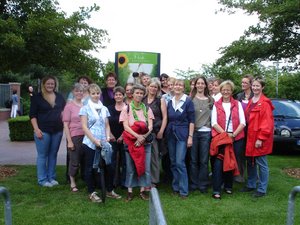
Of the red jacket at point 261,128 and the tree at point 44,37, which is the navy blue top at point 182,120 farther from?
the tree at point 44,37

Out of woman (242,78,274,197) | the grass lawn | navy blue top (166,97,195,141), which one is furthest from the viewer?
navy blue top (166,97,195,141)

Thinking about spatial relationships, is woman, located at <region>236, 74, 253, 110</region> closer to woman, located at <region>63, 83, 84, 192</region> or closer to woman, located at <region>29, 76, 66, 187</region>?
woman, located at <region>63, 83, 84, 192</region>

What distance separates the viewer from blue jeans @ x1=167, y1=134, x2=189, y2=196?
704 centimetres

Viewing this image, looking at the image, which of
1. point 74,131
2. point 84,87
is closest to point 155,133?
point 74,131

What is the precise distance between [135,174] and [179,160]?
74 cm

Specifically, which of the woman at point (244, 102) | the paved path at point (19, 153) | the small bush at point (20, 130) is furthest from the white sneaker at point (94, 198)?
the small bush at point (20, 130)

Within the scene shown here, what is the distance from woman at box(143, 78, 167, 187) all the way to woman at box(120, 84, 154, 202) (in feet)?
0.74

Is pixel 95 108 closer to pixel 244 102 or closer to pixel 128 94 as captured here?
pixel 128 94

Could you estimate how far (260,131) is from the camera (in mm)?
6914

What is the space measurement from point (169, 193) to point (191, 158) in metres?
0.70

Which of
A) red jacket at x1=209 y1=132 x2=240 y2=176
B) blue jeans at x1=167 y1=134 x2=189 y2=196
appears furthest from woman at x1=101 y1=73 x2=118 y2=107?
red jacket at x1=209 y1=132 x2=240 y2=176

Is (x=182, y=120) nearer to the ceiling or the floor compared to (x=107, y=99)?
nearer to the floor

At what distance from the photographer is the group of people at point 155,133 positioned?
6832mm

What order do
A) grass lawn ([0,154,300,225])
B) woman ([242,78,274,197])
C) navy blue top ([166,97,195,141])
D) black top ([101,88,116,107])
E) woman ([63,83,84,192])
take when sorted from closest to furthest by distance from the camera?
grass lawn ([0,154,300,225])
woman ([242,78,274,197])
navy blue top ([166,97,195,141])
woman ([63,83,84,192])
black top ([101,88,116,107])
